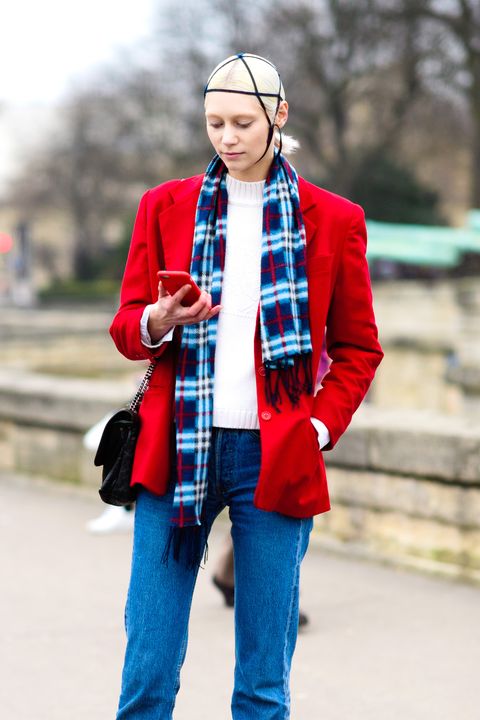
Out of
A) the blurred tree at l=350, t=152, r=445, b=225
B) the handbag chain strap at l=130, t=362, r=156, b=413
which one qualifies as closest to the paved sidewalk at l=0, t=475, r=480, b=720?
the handbag chain strap at l=130, t=362, r=156, b=413

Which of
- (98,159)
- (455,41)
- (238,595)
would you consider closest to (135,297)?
(238,595)

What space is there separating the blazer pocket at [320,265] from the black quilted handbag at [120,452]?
1.36ft

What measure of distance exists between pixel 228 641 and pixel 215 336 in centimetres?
233

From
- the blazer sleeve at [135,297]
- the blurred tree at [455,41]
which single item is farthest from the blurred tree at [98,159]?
the blazer sleeve at [135,297]

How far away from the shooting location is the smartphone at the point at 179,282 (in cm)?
240

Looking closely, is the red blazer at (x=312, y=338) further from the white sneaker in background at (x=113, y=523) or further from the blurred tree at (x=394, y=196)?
the blurred tree at (x=394, y=196)

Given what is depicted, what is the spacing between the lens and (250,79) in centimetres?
257

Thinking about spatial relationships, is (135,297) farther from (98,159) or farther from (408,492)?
(98,159)

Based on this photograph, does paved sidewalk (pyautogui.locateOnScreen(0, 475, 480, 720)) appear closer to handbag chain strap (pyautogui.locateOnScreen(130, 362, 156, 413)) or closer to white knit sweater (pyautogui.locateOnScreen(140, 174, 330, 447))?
handbag chain strap (pyautogui.locateOnScreen(130, 362, 156, 413))

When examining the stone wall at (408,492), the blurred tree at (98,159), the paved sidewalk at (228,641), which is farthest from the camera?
the blurred tree at (98,159)

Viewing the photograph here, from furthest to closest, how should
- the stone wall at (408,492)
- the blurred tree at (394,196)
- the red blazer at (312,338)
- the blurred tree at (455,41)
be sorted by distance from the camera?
1. the blurred tree at (394,196)
2. the blurred tree at (455,41)
3. the stone wall at (408,492)
4. the red blazer at (312,338)

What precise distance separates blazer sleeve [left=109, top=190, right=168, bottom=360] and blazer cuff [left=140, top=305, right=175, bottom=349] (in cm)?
1

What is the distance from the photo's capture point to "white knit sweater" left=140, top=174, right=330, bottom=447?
2.61 meters

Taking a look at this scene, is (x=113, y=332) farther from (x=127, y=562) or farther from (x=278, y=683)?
(x=127, y=562)
